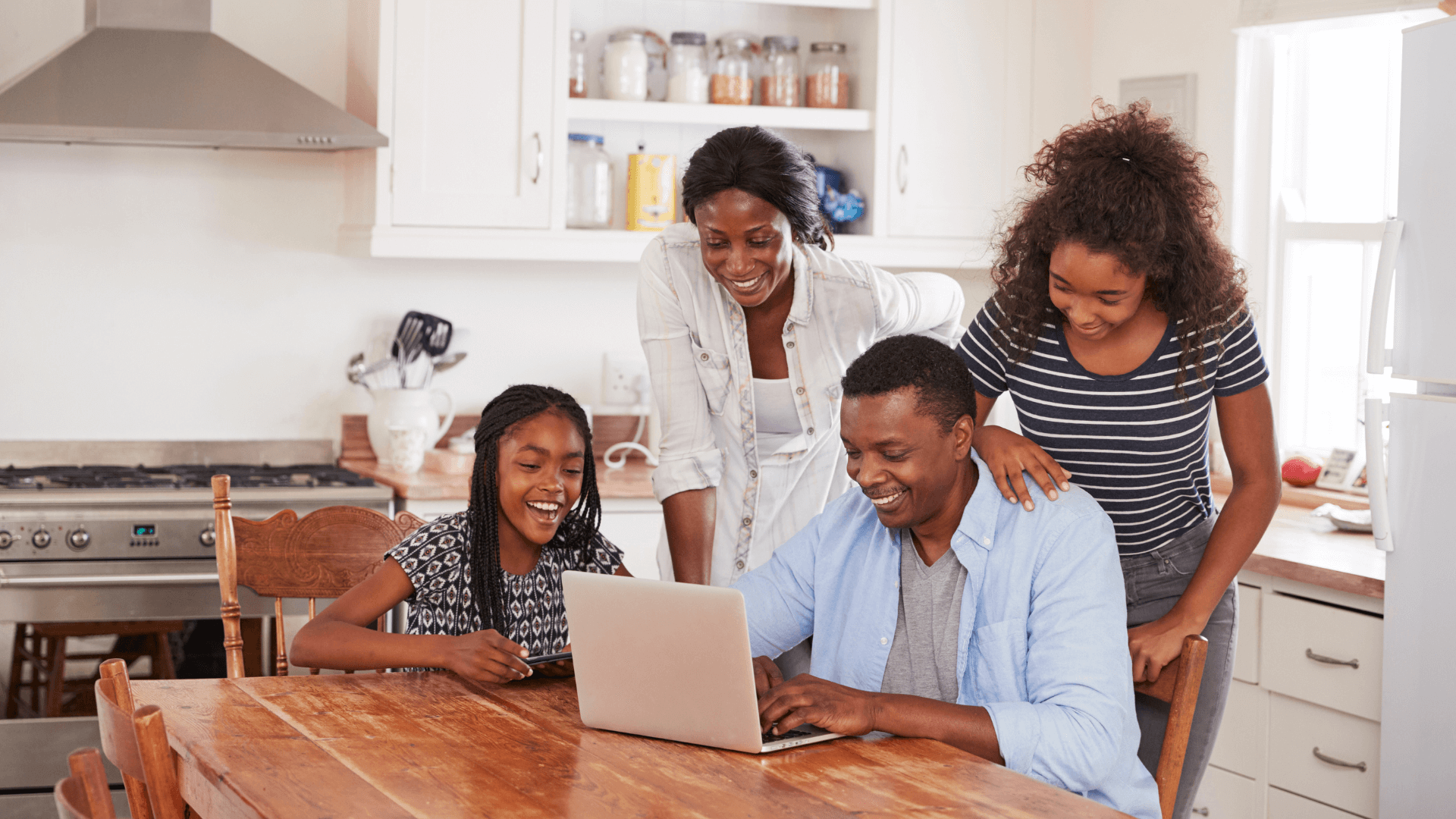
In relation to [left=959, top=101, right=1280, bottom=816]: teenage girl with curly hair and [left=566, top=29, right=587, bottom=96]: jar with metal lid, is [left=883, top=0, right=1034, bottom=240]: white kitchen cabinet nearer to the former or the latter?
[left=566, top=29, right=587, bottom=96]: jar with metal lid

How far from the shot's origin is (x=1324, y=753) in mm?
2496

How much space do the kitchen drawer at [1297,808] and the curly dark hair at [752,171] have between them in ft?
4.94

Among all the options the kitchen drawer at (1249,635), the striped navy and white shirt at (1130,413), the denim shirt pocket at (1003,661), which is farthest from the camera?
the kitchen drawer at (1249,635)

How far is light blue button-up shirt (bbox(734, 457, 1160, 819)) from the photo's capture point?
1410mm

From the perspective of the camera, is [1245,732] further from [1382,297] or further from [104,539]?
[104,539]

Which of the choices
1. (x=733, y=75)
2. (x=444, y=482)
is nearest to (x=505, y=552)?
(x=444, y=482)

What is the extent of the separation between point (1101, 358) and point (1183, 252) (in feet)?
0.60

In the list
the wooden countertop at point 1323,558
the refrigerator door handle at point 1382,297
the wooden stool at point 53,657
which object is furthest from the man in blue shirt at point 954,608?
the wooden stool at point 53,657

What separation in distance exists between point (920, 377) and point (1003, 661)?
333 mm

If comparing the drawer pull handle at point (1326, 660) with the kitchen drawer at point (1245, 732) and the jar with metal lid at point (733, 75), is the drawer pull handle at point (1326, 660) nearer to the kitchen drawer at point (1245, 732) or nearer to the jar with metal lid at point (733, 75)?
the kitchen drawer at point (1245, 732)

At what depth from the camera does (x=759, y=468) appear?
2.19m

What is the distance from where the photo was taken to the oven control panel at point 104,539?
2.73 metres

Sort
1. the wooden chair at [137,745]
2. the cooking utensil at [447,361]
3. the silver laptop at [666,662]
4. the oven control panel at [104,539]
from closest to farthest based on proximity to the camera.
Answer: the wooden chair at [137,745], the silver laptop at [666,662], the oven control panel at [104,539], the cooking utensil at [447,361]

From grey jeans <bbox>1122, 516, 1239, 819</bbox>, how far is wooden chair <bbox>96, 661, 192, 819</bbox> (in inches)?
45.3
